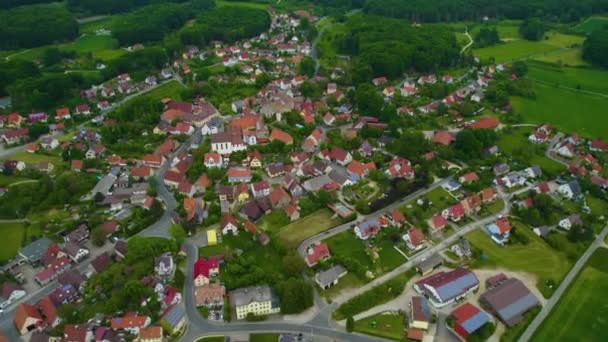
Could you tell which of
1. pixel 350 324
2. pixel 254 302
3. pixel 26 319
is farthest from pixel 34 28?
pixel 350 324

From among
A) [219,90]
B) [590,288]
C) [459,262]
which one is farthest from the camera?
[219,90]

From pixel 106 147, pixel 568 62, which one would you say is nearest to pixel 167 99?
pixel 106 147

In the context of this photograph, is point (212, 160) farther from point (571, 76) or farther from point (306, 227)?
point (571, 76)

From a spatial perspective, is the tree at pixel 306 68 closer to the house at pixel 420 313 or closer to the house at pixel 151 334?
the house at pixel 420 313

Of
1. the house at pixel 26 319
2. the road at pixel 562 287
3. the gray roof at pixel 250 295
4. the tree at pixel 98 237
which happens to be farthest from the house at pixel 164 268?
the road at pixel 562 287

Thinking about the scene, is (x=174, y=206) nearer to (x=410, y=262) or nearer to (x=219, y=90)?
(x=410, y=262)

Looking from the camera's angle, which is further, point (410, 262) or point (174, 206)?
point (174, 206)

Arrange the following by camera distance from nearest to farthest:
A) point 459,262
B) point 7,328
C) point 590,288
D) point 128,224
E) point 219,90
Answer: point 7,328 → point 590,288 → point 459,262 → point 128,224 → point 219,90

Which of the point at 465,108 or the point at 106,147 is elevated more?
the point at 465,108

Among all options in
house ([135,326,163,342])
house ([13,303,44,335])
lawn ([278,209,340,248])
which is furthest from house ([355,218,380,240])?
house ([13,303,44,335])
